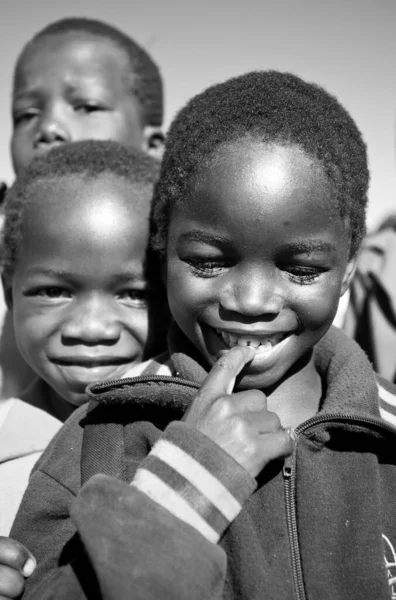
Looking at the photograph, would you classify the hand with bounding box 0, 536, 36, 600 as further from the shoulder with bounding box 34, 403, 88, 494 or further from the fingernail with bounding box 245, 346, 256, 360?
the fingernail with bounding box 245, 346, 256, 360

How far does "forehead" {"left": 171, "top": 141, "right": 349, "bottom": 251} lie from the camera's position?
1.46 meters

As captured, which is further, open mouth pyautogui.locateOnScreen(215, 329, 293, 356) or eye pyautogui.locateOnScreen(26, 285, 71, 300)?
eye pyautogui.locateOnScreen(26, 285, 71, 300)

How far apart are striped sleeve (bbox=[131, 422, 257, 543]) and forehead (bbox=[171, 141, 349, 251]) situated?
50cm

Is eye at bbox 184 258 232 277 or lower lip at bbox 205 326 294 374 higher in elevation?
eye at bbox 184 258 232 277

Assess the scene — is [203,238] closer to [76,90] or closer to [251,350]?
[251,350]

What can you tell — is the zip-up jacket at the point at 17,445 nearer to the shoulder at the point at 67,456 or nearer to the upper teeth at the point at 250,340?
the shoulder at the point at 67,456

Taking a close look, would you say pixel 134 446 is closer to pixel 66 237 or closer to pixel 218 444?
pixel 218 444

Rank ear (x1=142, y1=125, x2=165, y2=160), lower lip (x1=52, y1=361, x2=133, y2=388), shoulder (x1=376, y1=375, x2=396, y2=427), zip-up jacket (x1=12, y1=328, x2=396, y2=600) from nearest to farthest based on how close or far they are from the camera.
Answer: zip-up jacket (x1=12, y1=328, x2=396, y2=600), shoulder (x1=376, y1=375, x2=396, y2=427), lower lip (x1=52, y1=361, x2=133, y2=388), ear (x1=142, y1=125, x2=165, y2=160)

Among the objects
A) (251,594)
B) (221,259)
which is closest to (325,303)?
(221,259)

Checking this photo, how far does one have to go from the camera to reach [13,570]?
139cm

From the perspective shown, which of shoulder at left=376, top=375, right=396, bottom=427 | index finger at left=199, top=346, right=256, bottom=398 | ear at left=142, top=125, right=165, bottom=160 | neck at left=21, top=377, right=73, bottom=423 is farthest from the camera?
ear at left=142, top=125, right=165, bottom=160

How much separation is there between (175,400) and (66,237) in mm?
650

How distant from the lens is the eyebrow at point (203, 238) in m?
1.50

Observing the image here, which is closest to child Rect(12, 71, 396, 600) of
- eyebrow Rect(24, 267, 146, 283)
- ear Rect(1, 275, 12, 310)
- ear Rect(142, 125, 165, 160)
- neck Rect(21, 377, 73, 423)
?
eyebrow Rect(24, 267, 146, 283)
